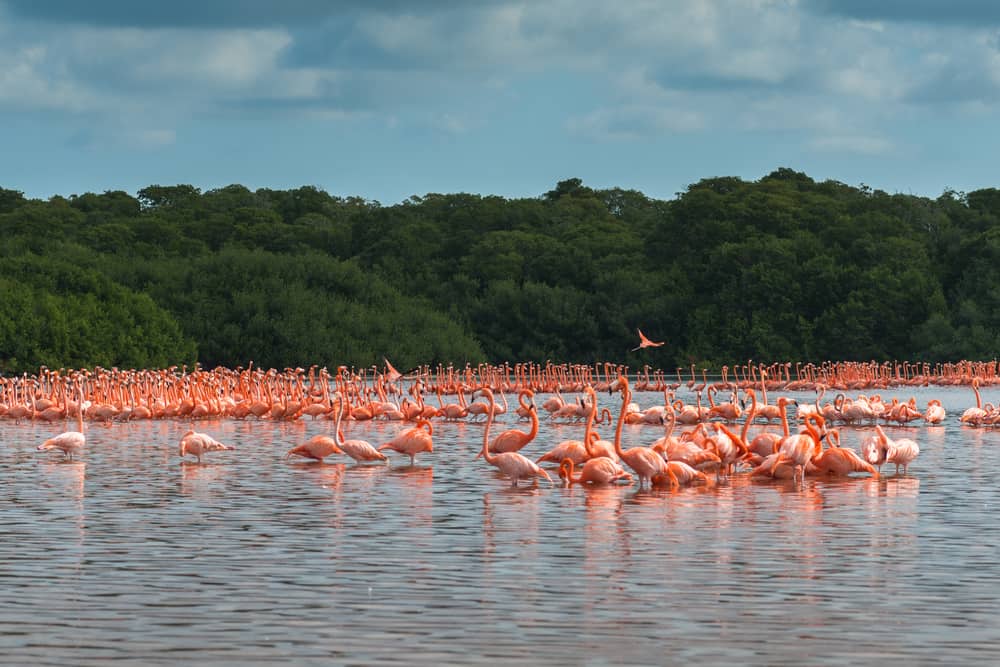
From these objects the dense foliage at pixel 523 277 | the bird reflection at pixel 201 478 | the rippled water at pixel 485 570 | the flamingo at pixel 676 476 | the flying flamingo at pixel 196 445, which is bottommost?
the rippled water at pixel 485 570

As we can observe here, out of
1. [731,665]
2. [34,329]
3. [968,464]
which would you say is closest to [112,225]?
[34,329]

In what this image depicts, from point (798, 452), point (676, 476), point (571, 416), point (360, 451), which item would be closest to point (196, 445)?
point (360, 451)

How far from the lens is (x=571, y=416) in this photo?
126 feet

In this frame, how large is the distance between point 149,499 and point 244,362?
56.5 m

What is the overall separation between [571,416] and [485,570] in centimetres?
2501

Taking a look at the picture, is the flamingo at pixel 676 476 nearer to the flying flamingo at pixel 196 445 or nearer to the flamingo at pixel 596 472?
the flamingo at pixel 596 472

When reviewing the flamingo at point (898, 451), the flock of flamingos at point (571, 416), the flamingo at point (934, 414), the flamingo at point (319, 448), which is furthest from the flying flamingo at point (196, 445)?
the flamingo at point (934, 414)

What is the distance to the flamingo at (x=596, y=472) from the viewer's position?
2059cm

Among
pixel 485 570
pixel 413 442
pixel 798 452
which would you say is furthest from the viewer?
pixel 413 442

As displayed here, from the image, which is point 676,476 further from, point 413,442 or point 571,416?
point 571,416

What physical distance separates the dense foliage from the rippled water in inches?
1781

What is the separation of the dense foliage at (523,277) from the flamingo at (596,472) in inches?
1740

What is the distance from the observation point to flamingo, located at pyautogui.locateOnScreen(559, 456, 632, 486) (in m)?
20.6

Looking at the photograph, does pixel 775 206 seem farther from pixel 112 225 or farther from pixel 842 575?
pixel 842 575
